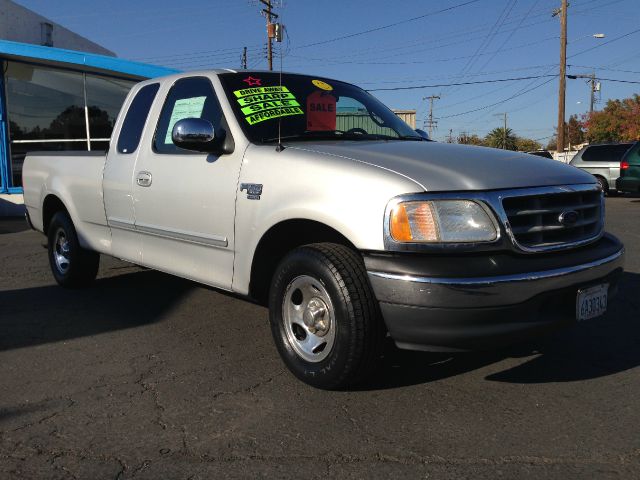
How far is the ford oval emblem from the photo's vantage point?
3119 millimetres

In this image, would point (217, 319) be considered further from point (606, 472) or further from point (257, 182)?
point (606, 472)

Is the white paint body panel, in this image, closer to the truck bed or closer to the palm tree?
the truck bed

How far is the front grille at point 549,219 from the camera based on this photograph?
2949 millimetres

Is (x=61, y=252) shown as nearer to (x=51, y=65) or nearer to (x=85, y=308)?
(x=85, y=308)

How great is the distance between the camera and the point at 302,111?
4.16 metres

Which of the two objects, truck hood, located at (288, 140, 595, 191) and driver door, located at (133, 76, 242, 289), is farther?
driver door, located at (133, 76, 242, 289)

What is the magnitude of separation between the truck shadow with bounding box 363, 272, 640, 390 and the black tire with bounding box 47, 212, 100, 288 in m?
3.31

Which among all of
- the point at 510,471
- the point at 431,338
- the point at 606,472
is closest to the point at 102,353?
the point at 431,338

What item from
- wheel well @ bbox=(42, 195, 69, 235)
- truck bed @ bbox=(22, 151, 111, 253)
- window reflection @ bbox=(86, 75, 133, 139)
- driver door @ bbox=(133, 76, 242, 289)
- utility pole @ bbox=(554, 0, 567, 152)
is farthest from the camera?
utility pole @ bbox=(554, 0, 567, 152)

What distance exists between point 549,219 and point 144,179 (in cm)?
291

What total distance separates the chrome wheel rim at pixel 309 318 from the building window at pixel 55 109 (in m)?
13.7

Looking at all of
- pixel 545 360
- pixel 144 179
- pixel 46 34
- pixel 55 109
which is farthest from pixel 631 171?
pixel 46 34

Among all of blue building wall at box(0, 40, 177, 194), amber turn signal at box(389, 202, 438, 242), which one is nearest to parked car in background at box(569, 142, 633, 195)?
blue building wall at box(0, 40, 177, 194)

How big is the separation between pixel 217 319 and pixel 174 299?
830mm
